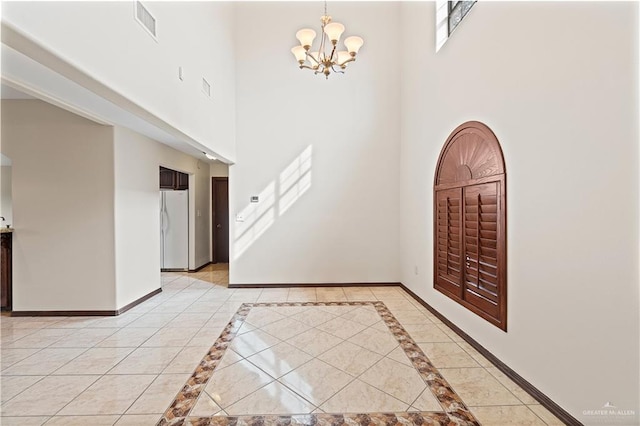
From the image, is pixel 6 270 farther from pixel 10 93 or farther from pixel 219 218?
pixel 219 218

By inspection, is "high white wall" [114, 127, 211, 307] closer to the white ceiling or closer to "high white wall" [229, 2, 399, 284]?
the white ceiling

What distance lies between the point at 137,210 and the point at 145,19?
2832 mm

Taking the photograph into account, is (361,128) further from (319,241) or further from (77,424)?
(77,424)

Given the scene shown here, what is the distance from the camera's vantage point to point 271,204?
17.0ft

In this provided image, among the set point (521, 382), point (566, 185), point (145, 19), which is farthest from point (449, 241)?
point (145, 19)

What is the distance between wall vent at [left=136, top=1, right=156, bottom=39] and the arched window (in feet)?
9.79

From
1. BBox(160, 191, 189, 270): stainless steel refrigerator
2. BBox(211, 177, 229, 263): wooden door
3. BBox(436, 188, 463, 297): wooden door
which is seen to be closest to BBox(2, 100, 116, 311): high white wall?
BBox(160, 191, 189, 270): stainless steel refrigerator

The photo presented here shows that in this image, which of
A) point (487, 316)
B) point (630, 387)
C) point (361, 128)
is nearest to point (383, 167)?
point (361, 128)

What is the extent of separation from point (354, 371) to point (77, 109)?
3769mm

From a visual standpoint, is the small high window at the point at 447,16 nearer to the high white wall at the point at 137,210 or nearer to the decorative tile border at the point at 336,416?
the decorative tile border at the point at 336,416

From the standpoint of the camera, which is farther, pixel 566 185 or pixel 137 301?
pixel 137 301

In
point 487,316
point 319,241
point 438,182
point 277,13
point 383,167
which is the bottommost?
point 487,316

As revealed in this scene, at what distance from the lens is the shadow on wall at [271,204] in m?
5.16

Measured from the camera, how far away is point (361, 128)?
523 centimetres
